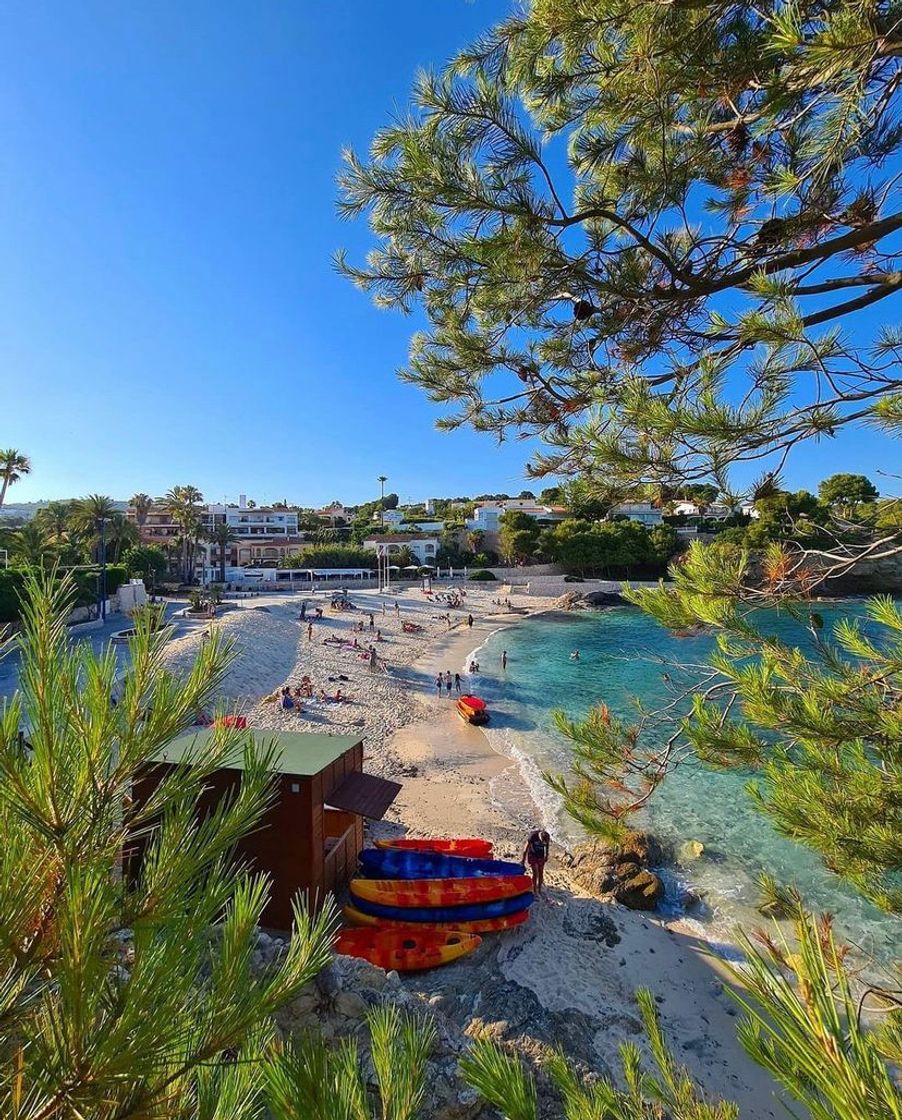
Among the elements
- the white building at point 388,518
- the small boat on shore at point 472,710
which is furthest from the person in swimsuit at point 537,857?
the white building at point 388,518

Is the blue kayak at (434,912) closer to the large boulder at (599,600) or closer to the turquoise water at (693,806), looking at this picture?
the turquoise water at (693,806)

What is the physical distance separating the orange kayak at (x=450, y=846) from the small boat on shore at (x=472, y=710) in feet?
31.0

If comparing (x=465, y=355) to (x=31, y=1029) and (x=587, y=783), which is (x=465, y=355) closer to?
(x=587, y=783)

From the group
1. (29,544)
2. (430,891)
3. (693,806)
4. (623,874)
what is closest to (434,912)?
(430,891)

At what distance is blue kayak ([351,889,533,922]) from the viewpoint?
7535 millimetres

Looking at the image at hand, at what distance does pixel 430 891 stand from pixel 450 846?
1.82 meters

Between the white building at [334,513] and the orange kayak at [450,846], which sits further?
the white building at [334,513]

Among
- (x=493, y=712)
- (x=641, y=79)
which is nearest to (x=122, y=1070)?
(x=641, y=79)

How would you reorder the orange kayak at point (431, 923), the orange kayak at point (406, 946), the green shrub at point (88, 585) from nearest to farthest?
the orange kayak at point (406, 946) → the orange kayak at point (431, 923) → the green shrub at point (88, 585)

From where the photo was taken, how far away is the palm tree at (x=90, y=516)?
36.1 m

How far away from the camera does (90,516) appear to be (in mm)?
36188

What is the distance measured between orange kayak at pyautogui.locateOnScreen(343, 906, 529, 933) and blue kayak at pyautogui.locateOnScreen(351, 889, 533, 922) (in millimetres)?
36

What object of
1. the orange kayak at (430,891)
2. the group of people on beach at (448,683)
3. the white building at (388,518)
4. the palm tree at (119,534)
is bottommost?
the group of people on beach at (448,683)

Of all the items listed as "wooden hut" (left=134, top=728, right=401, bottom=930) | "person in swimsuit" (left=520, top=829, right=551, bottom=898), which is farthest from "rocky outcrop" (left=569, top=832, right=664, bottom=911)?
"wooden hut" (left=134, top=728, right=401, bottom=930)
